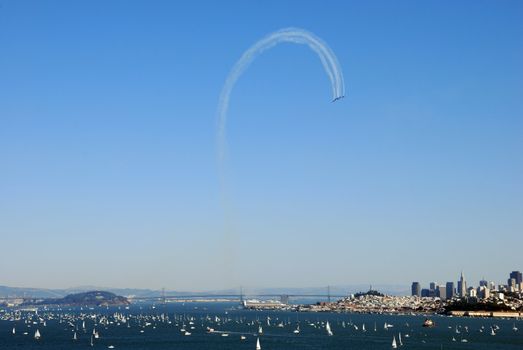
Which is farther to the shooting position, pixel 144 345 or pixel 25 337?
pixel 25 337

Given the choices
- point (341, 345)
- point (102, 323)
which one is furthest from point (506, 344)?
point (102, 323)

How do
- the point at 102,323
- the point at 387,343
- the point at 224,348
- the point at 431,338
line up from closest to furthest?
1. the point at 224,348
2. the point at 387,343
3. the point at 431,338
4. the point at 102,323

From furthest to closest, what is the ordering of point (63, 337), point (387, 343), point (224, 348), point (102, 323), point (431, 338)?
point (102, 323)
point (63, 337)
point (431, 338)
point (387, 343)
point (224, 348)

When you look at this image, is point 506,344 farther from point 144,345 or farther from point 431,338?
point 144,345

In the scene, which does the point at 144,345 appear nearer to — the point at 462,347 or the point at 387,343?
the point at 387,343

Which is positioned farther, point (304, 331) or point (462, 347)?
point (304, 331)

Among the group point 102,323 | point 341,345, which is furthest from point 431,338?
point 102,323

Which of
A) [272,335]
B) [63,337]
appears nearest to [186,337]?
[272,335]

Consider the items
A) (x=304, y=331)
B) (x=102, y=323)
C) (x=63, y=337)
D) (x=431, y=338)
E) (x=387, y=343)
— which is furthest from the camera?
(x=102, y=323)

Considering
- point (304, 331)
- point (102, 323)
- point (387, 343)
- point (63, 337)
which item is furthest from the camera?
point (102, 323)
